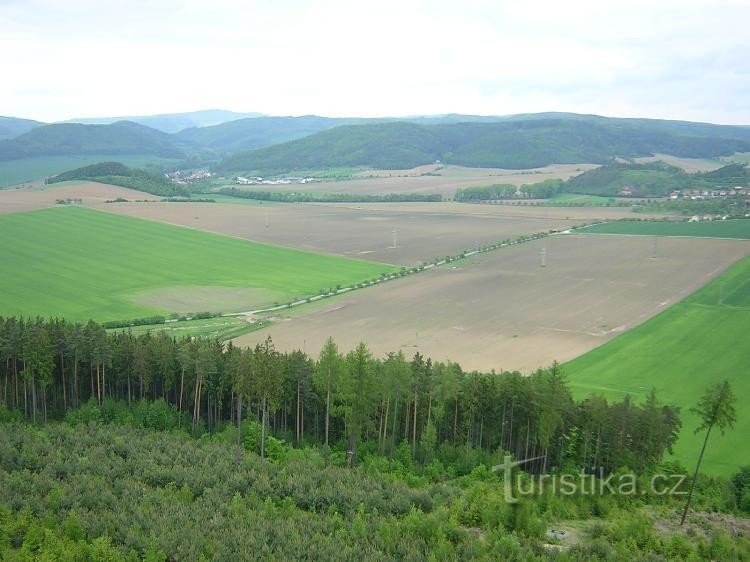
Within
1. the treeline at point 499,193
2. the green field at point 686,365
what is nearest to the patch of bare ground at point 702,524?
the green field at point 686,365

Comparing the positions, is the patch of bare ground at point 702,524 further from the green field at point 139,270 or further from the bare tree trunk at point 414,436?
the green field at point 139,270

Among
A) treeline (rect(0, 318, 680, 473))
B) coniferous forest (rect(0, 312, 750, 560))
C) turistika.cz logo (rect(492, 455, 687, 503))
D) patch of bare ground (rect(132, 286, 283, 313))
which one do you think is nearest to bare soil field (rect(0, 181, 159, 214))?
patch of bare ground (rect(132, 286, 283, 313))

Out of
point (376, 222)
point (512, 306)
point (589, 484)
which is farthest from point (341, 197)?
point (589, 484)

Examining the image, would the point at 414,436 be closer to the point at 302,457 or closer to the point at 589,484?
the point at 302,457

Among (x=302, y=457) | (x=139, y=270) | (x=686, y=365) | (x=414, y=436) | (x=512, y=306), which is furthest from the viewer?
(x=139, y=270)

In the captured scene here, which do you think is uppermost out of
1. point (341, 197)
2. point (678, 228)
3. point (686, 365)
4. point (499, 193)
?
point (499, 193)

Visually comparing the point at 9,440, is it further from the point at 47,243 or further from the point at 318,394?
the point at 47,243
